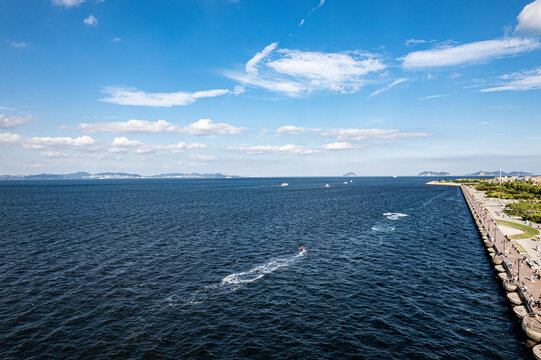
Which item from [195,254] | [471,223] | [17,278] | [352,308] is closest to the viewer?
[352,308]

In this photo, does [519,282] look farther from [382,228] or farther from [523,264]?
[382,228]

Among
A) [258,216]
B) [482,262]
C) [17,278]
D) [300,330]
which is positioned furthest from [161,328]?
[258,216]

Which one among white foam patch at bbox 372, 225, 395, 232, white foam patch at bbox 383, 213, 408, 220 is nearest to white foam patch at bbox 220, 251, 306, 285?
white foam patch at bbox 372, 225, 395, 232

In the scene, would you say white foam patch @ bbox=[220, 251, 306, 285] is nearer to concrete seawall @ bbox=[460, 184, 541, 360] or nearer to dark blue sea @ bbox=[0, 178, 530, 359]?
dark blue sea @ bbox=[0, 178, 530, 359]

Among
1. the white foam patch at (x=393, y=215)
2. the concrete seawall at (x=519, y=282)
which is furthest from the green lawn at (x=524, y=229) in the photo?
the white foam patch at (x=393, y=215)

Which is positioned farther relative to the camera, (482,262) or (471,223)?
(471,223)

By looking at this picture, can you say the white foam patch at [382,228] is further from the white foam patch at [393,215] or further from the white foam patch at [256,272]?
the white foam patch at [256,272]

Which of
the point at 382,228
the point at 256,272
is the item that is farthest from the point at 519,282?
the point at 382,228

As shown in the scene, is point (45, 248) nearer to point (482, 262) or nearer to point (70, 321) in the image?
point (70, 321)
